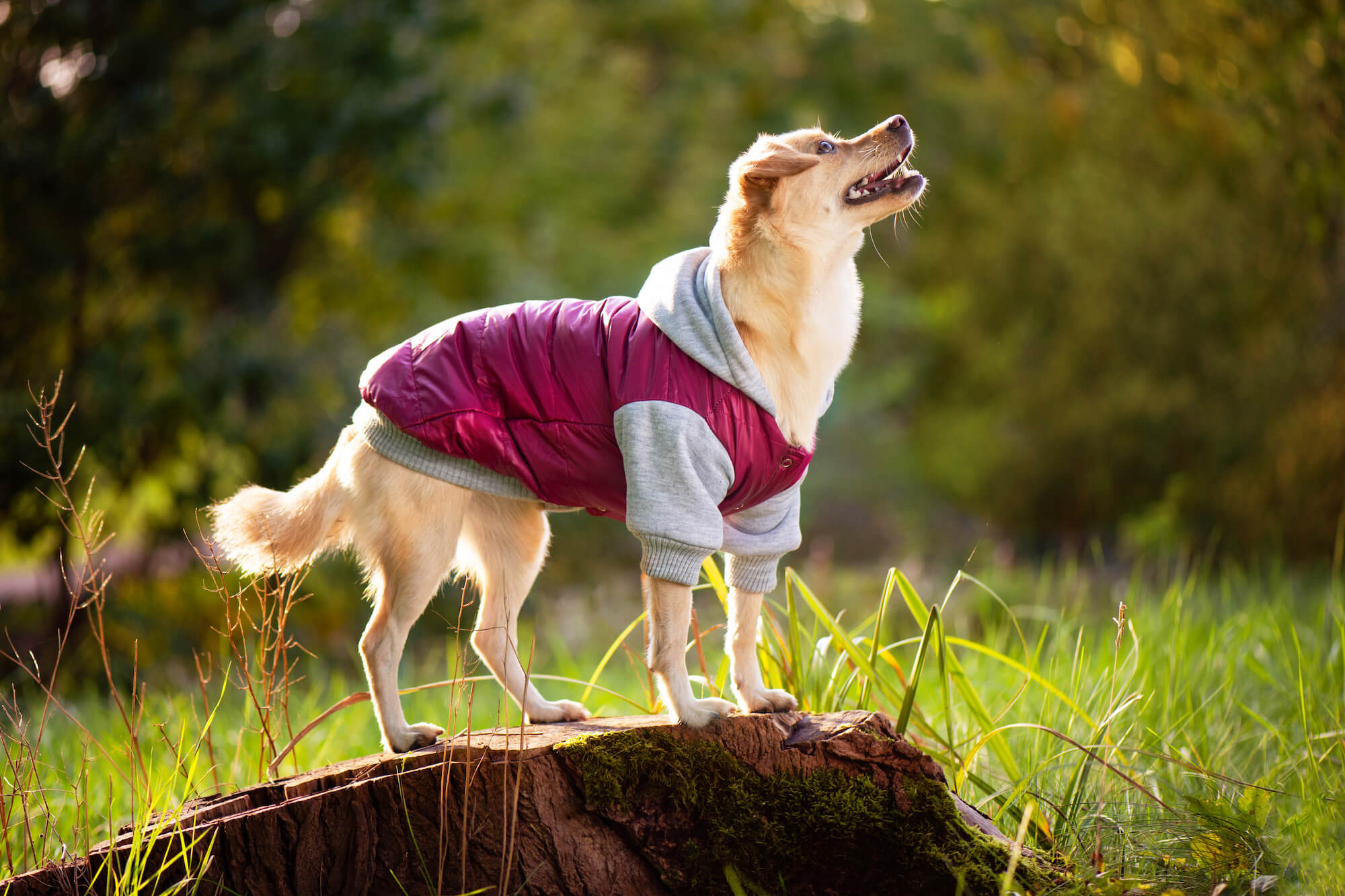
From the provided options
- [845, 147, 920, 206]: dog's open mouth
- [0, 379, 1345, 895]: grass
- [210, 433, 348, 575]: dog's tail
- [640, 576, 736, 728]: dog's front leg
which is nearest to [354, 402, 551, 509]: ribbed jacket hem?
[210, 433, 348, 575]: dog's tail

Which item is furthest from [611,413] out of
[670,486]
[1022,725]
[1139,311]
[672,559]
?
[1139,311]

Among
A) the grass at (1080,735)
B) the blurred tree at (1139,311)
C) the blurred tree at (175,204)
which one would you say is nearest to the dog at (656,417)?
the grass at (1080,735)

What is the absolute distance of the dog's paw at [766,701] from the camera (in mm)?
2732

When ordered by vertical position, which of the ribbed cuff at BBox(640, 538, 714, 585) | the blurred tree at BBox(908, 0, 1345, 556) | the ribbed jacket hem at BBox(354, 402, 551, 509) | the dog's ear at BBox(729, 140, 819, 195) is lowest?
the blurred tree at BBox(908, 0, 1345, 556)

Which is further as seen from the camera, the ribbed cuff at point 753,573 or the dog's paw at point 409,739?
the ribbed cuff at point 753,573

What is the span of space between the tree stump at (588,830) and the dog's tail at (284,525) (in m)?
0.64

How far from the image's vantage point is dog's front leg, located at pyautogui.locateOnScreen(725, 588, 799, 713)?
2.75 meters

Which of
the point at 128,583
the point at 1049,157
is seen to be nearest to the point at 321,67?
the point at 128,583

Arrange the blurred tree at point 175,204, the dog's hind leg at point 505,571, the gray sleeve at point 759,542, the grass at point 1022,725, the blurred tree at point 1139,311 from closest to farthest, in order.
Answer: the grass at point 1022,725 → the gray sleeve at point 759,542 → the dog's hind leg at point 505,571 → the blurred tree at point 175,204 → the blurred tree at point 1139,311

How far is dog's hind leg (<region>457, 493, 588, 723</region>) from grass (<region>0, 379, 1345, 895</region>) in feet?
0.41

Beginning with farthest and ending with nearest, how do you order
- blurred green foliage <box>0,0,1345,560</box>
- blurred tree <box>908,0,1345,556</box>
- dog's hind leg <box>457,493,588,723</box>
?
blurred tree <box>908,0,1345,556</box>, blurred green foliage <box>0,0,1345,560</box>, dog's hind leg <box>457,493,588,723</box>

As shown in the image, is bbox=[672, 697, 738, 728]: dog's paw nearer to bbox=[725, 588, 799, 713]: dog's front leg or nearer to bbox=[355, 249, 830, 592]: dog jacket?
bbox=[725, 588, 799, 713]: dog's front leg

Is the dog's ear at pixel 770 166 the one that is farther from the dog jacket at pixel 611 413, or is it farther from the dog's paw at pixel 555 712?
the dog's paw at pixel 555 712

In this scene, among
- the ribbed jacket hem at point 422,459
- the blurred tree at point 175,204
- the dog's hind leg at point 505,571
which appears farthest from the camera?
the blurred tree at point 175,204
